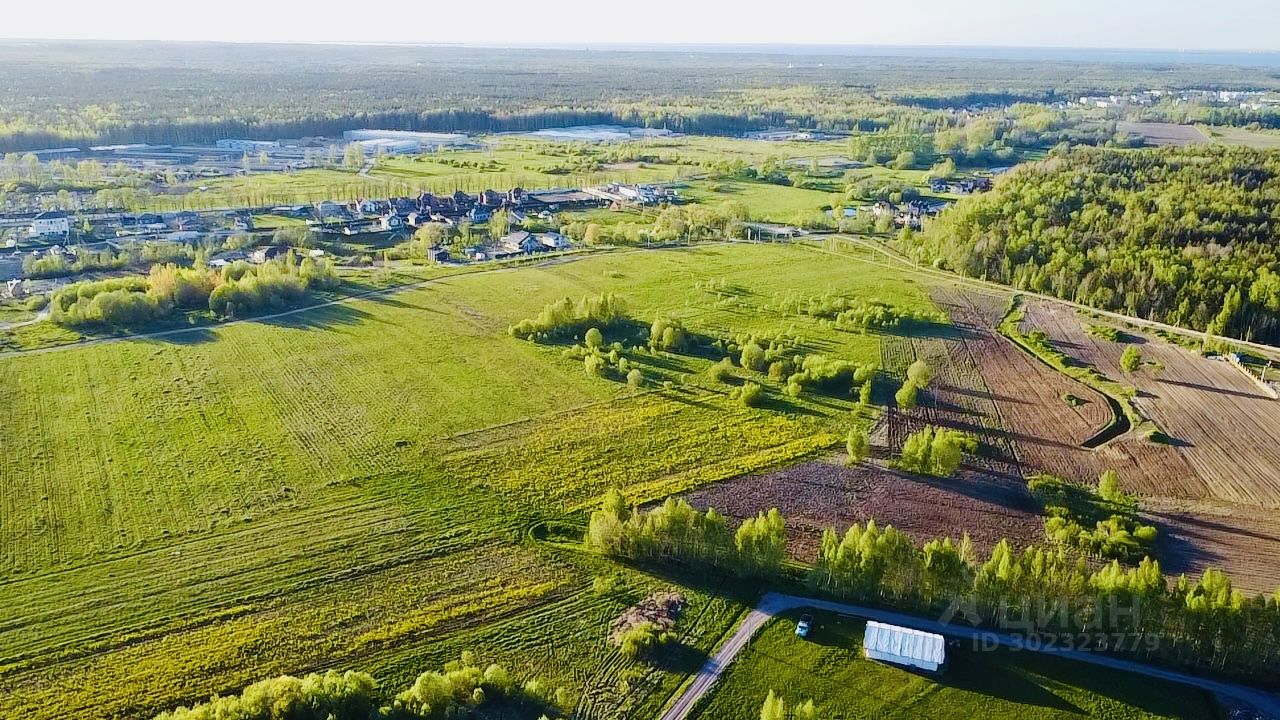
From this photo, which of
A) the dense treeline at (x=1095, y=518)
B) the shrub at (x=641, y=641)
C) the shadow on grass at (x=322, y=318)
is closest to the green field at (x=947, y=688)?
the shrub at (x=641, y=641)

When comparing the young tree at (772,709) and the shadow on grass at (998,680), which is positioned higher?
the young tree at (772,709)

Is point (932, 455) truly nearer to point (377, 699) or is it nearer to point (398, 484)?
point (398, 484)

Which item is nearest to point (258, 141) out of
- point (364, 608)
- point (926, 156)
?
point (926, 156)

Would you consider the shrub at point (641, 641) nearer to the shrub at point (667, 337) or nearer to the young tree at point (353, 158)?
the shrub at point (667, 337)

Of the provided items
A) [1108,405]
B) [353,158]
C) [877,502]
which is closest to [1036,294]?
[1108,405]

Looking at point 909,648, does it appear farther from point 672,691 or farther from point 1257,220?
point 1257,220
